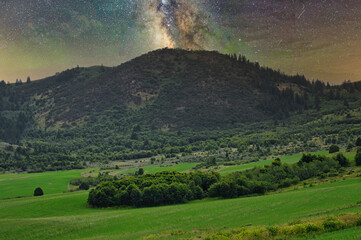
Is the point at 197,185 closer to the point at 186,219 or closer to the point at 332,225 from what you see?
the point at 186,219

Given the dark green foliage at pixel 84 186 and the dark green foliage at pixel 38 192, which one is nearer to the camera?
the dark green foliage at pixel 38 192

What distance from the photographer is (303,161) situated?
74.7m

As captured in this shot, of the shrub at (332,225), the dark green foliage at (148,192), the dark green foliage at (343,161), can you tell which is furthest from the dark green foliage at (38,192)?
the shrub at (332,225)

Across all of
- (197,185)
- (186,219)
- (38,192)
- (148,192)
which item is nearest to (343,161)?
(197,185)

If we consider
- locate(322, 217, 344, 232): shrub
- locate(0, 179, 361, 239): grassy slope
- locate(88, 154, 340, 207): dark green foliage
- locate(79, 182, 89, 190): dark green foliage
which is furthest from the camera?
locate(79, 182, 89, 190): dark green foliage

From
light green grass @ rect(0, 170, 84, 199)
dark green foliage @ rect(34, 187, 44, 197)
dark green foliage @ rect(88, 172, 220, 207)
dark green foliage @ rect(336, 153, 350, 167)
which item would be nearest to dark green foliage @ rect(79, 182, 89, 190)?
light green grass @ rect(0, 170, 84, 199)

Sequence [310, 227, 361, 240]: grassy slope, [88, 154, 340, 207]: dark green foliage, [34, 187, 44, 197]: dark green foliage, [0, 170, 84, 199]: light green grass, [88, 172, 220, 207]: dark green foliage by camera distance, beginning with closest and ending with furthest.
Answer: [310, 227, 361, 240]: grassy slope < [88, 172, 220, 207]: dark green foliage < [88, 154, 340, 207]: dark green foliage < [34, 187, 44, 197]: dark green foliage < [0, 170, 84, 199]: light green grass

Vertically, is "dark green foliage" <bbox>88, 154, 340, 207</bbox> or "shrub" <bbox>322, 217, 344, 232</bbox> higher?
"shrub" <bbox>322, 217, 344, 232</bbox>

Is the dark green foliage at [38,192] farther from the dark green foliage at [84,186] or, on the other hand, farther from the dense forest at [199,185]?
the dense forest at [199,185]

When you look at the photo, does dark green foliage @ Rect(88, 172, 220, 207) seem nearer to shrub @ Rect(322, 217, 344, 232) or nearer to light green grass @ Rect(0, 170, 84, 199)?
light green grass @ Rect(0, 170, 84, 199)

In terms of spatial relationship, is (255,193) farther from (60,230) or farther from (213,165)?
(213,165)

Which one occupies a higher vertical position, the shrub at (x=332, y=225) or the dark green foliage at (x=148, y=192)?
the shrub at (x=332, y=225)

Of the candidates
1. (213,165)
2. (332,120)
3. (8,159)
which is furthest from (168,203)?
(332,120)

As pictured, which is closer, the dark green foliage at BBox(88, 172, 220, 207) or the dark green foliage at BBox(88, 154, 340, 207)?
the dark green foliage at BBox(88, 172, 220, 207)
